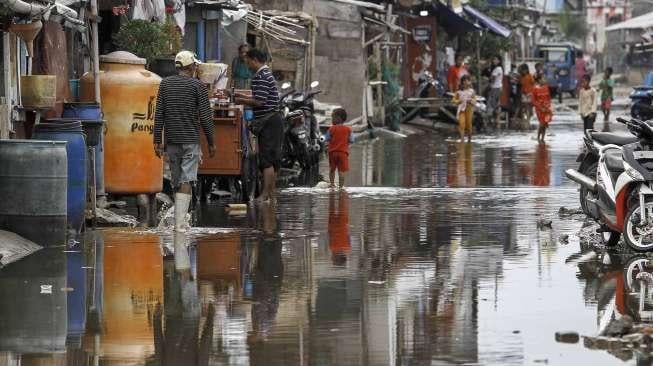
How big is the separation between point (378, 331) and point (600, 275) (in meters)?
2.93

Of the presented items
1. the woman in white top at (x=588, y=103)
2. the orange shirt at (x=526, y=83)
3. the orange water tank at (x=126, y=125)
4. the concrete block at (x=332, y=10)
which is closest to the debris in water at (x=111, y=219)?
the orange water tank at (x=126, y=125)

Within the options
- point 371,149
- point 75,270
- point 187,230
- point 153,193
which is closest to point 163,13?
point 153,193

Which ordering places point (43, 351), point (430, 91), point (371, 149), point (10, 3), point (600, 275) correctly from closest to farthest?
point (43, 351) → point (600, 275) → point (10, 3) → point (371, 149) → point (430, 91)

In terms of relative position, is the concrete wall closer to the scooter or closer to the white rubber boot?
the white rubber boot

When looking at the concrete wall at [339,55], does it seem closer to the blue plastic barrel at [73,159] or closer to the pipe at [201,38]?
the pipe at [201,38]

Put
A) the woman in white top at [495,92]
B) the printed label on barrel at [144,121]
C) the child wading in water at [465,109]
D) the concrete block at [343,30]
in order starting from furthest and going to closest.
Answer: the woman in white top at [495,92], the concrete block at [343,30], the child wading in water at [465,109], the printed label on barrel at [144,121]

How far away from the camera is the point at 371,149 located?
94.6 ft

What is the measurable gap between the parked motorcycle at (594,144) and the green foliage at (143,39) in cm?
524

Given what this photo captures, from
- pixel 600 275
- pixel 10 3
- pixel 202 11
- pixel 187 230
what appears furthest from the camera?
pixel 202 11

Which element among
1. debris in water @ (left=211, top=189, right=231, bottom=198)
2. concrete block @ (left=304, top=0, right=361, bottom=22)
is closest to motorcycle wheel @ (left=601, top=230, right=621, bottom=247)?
debris in water @ (left=211, top=189, right=231, bottom=198)

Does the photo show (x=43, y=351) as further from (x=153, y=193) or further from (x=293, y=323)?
(x=153, y=193)

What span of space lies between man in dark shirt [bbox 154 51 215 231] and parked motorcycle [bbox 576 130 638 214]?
3497mm

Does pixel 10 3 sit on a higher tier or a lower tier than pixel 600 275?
higher

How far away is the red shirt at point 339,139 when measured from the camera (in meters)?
19.5
